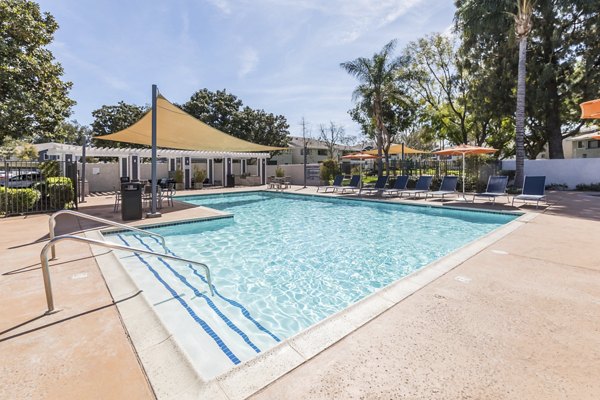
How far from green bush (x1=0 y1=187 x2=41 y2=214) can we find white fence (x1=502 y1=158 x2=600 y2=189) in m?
24.2

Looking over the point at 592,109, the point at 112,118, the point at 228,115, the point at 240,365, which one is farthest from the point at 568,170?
the point at 112,118

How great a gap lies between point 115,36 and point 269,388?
14387 mm

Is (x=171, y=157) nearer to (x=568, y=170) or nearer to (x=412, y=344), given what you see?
(x=412, y=344)

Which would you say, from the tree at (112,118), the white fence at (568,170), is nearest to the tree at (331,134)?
the tree at (112,118)

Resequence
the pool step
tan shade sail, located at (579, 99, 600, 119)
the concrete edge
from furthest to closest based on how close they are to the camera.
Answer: tan shade sail, located at (579, 99, 600, 119) < the pool step < the concrete edge

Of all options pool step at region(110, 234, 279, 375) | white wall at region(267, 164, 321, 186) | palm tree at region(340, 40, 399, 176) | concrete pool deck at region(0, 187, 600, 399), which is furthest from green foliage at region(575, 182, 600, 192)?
pool step at region(110, 234, 279, 375)

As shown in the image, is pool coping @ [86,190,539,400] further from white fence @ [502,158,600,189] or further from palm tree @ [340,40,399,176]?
white fence @ [502,158,600,189]

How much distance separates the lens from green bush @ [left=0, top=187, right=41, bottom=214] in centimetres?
890

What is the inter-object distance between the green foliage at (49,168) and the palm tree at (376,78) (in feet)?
52.6

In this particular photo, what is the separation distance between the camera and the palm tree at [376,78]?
18656 mm

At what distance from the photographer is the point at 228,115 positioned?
3500 centimetres

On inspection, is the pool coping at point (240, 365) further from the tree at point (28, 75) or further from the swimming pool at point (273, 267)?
the tree at point (28, 75)

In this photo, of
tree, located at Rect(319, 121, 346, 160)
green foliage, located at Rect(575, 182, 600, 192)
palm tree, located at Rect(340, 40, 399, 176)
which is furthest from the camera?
tree, located at Rect(319, 121, 346, 160)

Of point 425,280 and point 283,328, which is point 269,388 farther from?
point 425,280
